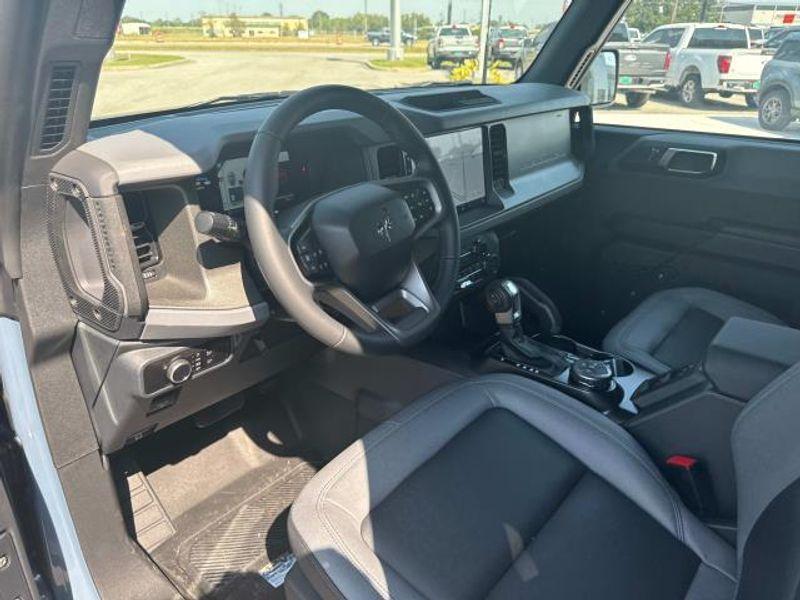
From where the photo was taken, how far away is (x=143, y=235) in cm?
133

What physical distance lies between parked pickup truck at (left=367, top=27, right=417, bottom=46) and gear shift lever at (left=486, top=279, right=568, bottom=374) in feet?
3.25

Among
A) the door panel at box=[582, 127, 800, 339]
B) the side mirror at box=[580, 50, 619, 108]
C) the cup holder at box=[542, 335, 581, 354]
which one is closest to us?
the cup holder at box=[542, 335, 581, 354]

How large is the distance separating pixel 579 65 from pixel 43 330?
87.5 inches

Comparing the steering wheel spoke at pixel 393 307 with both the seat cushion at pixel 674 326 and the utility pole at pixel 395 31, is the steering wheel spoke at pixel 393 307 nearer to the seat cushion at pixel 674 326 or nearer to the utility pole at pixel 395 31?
the seat cushion at pixel 674 326

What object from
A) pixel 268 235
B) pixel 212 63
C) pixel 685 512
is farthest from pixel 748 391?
pixel 212 63

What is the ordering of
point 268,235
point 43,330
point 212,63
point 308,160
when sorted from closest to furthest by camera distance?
1. point 268,235
2. point 43,330
3. point 308,160
4. point 212,63

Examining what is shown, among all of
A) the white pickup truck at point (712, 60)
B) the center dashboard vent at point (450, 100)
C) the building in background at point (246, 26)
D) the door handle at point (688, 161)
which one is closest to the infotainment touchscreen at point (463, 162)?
the center dashboard vent at point (450, 100)

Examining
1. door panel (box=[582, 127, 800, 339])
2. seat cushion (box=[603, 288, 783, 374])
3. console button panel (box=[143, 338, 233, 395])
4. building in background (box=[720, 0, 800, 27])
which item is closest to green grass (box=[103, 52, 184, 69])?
console button panel (box=[143, 338, 233, 395])

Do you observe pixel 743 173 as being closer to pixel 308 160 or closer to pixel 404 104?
pixel 404 104

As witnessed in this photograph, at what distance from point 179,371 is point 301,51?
1.08 metres

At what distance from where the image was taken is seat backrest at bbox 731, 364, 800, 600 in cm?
84

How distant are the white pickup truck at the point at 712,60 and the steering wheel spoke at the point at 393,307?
1.84 meters

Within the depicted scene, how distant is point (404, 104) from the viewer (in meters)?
2.02

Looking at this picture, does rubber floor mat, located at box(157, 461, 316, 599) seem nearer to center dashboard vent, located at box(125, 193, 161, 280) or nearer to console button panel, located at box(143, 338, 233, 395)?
console button panel, located at box(143, 338, 233, 395)
